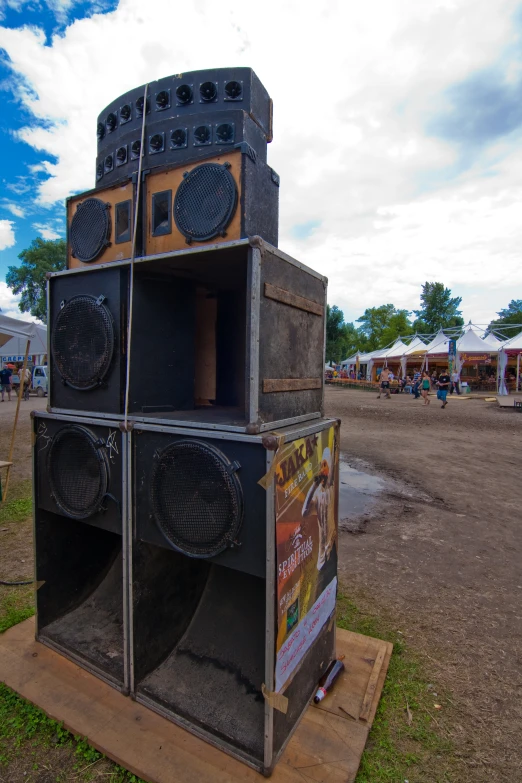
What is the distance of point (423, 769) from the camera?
6.28 feet

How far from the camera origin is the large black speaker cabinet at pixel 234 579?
1.83 m

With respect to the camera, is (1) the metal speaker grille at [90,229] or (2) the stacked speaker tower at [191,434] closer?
(2) the stacked speaker tower at [191,434]

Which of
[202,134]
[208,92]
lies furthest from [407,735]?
[208,92]

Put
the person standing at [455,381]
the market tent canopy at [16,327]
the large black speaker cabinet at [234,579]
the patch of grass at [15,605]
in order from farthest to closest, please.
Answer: the person standing at [455,381] < the market tent canopy at [16,327] < the patch of grass at [15,605] < the large black speaker cabinet at [234,579]

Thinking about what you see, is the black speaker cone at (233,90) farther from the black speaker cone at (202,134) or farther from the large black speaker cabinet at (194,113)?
the black speaker cone at (202,134)

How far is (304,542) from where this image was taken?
2086mm

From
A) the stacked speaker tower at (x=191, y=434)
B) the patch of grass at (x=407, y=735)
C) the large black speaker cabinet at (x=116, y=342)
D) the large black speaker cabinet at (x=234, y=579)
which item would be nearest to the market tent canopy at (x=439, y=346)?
the patch of grass at (x=407, y=735)

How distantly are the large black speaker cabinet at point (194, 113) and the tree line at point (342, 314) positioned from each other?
26420 millimetres

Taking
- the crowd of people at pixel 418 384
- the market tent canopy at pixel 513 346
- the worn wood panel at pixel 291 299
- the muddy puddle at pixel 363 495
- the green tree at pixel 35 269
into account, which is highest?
the green tree at pixel 35 269

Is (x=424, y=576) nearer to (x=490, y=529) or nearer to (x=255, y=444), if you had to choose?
(x=490, y=529)

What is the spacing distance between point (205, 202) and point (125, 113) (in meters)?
1.07

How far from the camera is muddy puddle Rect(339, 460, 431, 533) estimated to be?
5.06m

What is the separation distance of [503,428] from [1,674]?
13.4 m

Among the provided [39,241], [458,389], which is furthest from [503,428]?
[39,241]
